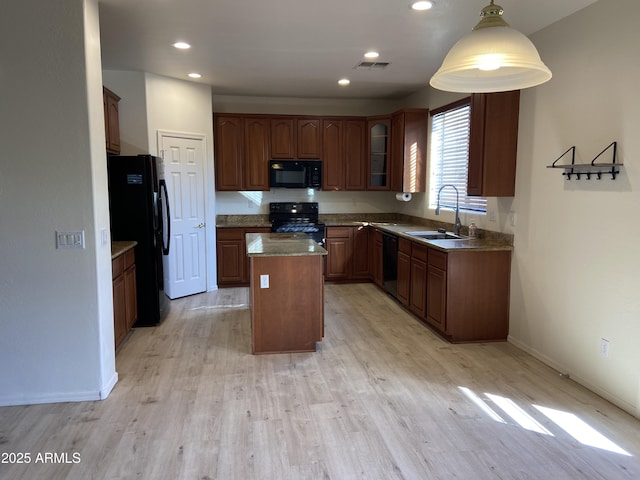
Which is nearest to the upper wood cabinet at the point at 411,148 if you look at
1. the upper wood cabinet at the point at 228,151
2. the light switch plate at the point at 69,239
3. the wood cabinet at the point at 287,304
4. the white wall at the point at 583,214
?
the white wall at the point at 583,214

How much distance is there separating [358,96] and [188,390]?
479cm

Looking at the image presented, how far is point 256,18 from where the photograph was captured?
3232mm

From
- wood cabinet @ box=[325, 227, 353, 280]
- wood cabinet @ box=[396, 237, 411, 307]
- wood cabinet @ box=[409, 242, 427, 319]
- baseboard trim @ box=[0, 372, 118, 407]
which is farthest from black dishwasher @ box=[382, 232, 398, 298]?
baseboard trim @ box=[0, 372, 118, 407]

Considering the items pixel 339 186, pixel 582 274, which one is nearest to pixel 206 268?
pixel 339 186

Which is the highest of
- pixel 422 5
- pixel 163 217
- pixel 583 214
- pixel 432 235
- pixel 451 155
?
pixel 422 5

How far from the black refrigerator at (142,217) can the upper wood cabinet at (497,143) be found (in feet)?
10.1

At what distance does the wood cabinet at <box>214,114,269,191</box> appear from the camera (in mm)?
6016

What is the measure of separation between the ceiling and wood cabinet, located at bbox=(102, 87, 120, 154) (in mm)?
342

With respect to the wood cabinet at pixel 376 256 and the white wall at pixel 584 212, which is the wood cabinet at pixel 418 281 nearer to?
the white wall at pixel 584 212

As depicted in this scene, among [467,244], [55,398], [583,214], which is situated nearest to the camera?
[55,398]

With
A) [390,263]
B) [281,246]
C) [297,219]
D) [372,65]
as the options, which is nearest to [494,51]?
[281,246]

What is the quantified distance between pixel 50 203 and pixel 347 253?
413 centimetres

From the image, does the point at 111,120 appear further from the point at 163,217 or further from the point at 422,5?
the point at 422,5

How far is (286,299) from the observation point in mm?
3719
